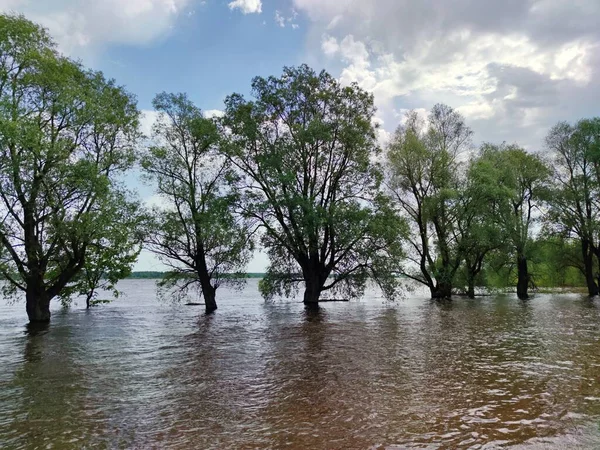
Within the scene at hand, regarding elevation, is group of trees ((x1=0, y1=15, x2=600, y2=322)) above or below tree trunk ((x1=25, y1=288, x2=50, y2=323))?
above

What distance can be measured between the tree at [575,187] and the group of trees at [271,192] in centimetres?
14

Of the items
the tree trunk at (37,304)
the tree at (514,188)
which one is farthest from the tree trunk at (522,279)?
the tree trunk at (37,304)

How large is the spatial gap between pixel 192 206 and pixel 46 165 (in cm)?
1127

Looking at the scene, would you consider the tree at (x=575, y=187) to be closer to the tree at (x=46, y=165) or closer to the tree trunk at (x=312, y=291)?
the tree trunk at (x=312, y=291)

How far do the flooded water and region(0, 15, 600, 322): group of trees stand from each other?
911cm

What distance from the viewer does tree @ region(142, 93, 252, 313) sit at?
3139 cm

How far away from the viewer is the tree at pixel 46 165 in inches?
867

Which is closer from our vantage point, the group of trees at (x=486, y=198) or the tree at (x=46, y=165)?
the tree at (x=46, y=165)

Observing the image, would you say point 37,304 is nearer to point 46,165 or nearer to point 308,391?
point 46,165

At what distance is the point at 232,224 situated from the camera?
1251 inches

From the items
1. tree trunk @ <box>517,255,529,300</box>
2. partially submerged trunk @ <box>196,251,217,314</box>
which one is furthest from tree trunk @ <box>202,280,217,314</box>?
tree trunk @ <box>517,255,529,300</box>

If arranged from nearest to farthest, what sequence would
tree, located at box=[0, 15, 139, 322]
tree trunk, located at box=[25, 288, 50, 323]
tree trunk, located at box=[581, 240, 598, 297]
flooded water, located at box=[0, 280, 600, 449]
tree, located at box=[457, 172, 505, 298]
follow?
flooded water, located at box=[0, 280, 600, 449] → tree, located at box=[0, 15, 139, 322] → tree trunk, located at box=[25, 288, 50, 323] → tree, located at box=[457, 172, 505, 298] → tree trunk, located at box=[581, 240, 598, 297]

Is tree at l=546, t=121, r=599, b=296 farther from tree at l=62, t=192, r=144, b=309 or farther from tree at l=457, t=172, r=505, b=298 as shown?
tree at l=62, t=192, r=144, b=309

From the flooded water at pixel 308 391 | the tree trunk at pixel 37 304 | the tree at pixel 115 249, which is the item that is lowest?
the flooded water at pixel 308 391
